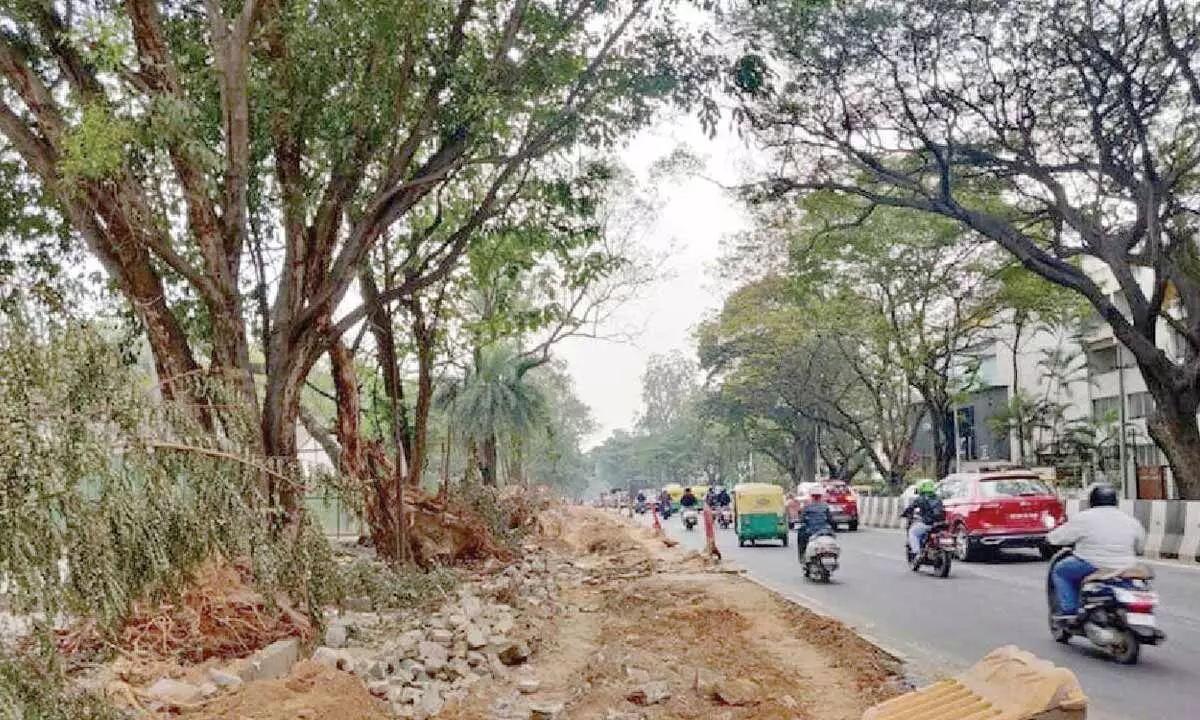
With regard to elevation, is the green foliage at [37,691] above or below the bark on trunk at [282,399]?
below

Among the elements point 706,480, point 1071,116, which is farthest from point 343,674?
point 706,480

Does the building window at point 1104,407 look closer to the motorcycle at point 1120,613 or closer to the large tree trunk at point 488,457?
the large tree trunk at point 488,457

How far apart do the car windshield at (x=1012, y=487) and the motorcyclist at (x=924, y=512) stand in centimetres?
210

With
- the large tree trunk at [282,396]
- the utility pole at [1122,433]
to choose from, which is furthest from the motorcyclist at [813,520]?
the utility pole at [1122,433]

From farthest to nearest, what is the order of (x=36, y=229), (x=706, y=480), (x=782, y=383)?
(x=706, y=480) → (x=782, y=383) → (x=36, y=229)

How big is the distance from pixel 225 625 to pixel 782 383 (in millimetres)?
39396

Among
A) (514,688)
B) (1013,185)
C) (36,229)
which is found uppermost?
(1013,185)

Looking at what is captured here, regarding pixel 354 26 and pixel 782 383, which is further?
pixel 782 383

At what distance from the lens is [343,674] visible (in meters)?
7.70

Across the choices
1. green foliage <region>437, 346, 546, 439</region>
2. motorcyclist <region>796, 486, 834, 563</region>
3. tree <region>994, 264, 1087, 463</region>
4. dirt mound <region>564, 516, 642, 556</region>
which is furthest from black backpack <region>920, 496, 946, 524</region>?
green foliage <region>437, 346, 546, 439</region>

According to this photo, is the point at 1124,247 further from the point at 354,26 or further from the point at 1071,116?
the point at 354,26

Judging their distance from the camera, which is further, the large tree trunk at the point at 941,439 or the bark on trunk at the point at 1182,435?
the large tree trunk at the point at 941,439

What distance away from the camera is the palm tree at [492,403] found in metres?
30.5

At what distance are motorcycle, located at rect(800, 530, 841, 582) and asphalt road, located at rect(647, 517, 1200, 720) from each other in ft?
0.73
